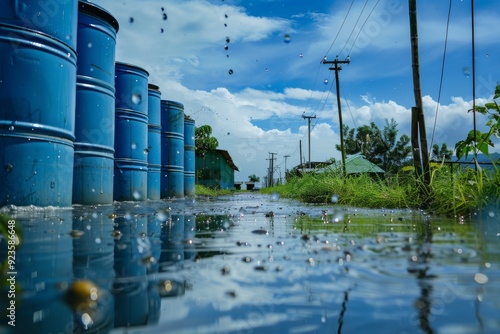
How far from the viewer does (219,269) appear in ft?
4.54

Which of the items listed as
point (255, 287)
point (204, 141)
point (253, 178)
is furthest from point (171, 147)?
point (253, 178)

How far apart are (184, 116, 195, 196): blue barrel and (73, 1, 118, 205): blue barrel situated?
8.09 metres

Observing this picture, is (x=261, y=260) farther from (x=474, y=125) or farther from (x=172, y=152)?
(x=172, y=152)

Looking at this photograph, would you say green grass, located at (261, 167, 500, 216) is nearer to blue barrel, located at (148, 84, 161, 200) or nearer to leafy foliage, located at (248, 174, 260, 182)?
blue barrel, located at (148, 84, 161, 200)

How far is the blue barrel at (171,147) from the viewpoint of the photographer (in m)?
12.2

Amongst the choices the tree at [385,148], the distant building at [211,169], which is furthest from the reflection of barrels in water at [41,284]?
the tree at [385,148]

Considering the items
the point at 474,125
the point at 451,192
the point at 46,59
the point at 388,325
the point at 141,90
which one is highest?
the point at 141,90

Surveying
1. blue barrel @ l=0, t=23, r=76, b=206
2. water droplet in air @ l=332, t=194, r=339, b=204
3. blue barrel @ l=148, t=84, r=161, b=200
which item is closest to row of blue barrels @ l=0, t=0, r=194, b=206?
blue barrel @ l=0, t=23, r=76, b=206

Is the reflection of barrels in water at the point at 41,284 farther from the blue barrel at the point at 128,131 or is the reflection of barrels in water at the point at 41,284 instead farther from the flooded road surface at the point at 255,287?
the blue barrel at the point at 128,131

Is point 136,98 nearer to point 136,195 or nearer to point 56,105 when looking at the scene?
point 136,195

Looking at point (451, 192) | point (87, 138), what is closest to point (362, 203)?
point (451, 192)

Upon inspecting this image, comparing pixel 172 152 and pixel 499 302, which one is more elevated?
pixel 172 152

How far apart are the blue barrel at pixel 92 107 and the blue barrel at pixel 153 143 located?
3.65 meters

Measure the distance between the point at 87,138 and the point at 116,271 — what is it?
5.40 meters
